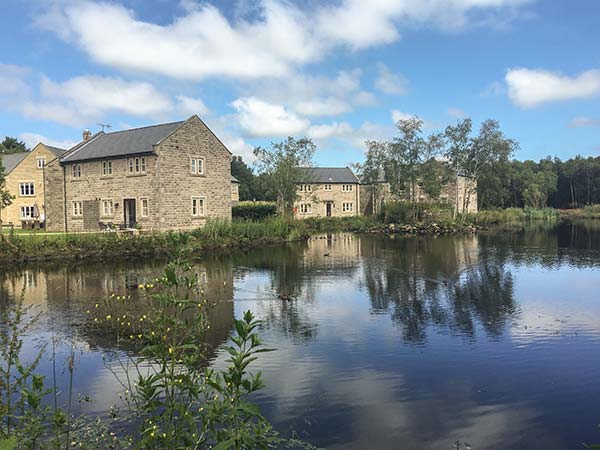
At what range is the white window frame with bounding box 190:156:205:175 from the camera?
112ft

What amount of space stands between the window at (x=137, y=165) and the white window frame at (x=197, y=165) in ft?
10.7

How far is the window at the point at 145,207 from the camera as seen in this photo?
1281 inches

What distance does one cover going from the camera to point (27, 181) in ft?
150

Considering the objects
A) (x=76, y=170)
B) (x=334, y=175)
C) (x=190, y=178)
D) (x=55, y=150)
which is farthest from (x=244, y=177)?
(x=190, y=178)

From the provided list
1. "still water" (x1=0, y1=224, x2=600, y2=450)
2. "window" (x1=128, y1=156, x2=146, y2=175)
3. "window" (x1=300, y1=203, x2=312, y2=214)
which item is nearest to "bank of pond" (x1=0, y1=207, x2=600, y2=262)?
"still water" (x1=0, y1=224, x2=600, y2=450)

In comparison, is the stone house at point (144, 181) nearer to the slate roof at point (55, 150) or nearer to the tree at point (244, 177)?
the slate roof at point (55, 150)

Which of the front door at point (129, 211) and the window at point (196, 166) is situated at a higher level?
the window at point (196, 166)

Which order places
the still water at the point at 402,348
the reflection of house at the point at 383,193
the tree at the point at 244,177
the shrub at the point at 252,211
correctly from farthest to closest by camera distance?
the tree at the point at 244,177, the reflection of house at the point at 383,193, the shrub at the point at 252,211, the still water at the point at 402,348

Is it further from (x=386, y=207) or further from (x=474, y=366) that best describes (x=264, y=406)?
(x=386, y=207)

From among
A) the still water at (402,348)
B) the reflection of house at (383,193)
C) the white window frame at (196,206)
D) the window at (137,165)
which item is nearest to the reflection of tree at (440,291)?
the still water at (402,348)

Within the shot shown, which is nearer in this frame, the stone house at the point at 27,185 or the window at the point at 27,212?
the stone house at the point at 27,185

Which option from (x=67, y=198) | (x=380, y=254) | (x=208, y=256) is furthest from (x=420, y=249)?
(x=67, y=198)

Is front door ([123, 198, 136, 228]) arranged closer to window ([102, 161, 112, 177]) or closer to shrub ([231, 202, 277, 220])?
window ([102, 161, 112, 177])

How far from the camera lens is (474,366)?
8320 millimetres
